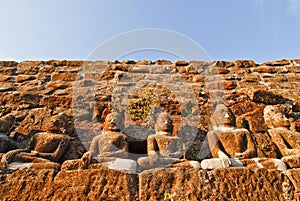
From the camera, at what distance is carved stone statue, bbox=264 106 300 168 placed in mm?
3113

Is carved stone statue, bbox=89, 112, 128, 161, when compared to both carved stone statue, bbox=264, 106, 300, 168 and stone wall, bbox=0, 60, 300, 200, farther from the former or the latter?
carved stone statue, bbox=264, 106, 300, 168

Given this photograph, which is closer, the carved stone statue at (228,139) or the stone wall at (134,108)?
the stone wall at (134,108)

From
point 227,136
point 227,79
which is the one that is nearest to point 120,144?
point 227,136

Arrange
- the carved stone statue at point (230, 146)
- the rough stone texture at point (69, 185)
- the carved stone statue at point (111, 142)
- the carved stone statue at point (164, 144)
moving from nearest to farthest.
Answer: the rough stone texture at point (69, 185) → the carved stone statue at point (230, 146) → the carved stone statue at point (164, 144) → the carved stone statue at point (111, 142)

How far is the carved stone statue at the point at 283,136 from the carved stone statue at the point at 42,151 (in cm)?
268

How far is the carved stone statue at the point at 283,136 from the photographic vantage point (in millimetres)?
3113

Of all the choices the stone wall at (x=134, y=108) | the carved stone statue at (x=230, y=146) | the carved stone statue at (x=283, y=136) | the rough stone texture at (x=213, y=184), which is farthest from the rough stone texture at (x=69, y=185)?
the carved stone statue at (x=283, y=136)

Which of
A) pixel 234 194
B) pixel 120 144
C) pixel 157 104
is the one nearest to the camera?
pixel 234 194

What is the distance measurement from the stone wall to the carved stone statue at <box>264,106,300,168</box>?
0.32 ft

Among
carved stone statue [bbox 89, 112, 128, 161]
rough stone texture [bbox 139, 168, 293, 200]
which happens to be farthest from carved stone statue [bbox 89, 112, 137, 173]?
rough stone texture [bbox 139, 168, 293, 200]

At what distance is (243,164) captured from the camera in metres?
3.04

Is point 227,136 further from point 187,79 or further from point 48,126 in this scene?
point 48,126

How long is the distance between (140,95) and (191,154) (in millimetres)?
1436

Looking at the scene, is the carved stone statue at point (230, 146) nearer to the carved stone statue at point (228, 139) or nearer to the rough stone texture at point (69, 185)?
the carved stone statue at point (228, 139)
